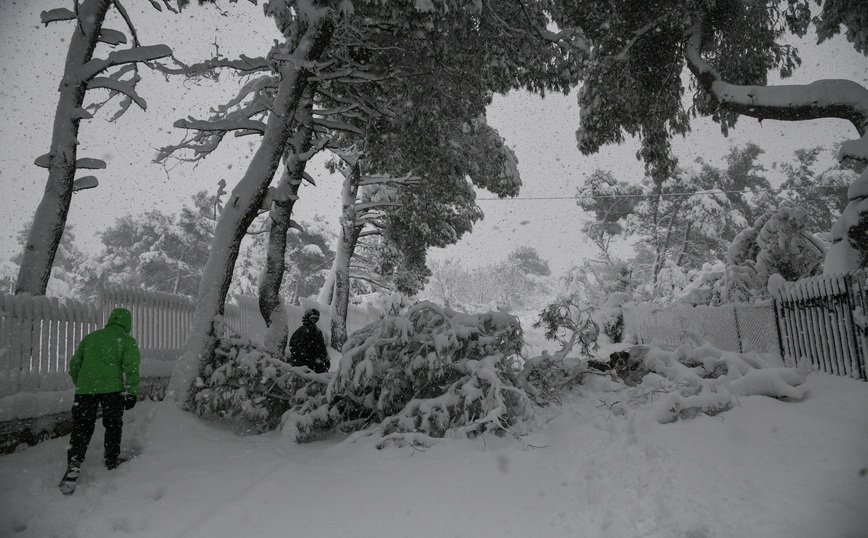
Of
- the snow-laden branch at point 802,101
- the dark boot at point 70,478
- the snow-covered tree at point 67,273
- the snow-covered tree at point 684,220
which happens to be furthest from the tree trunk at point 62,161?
the snow-covered tree at point 67,273

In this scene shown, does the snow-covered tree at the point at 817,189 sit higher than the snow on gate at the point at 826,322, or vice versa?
the snow-covered tree at the point at 817,189

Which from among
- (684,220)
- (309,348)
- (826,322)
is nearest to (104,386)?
(309,348)

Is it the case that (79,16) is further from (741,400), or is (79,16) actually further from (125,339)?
(741,400)

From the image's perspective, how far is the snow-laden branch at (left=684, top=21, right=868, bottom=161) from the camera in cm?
780

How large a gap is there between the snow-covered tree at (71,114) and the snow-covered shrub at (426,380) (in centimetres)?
446

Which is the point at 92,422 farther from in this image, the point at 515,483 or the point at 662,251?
the point at 662,251

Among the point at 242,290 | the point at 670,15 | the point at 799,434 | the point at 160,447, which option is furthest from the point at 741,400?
the point at 242,290

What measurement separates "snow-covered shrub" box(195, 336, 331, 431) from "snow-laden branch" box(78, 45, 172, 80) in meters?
5.02

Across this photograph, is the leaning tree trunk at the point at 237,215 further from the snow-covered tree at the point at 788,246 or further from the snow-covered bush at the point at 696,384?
the snow-covered tree at the point at 788,246

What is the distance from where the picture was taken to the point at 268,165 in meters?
7.39

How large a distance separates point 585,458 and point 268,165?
6.04 metres

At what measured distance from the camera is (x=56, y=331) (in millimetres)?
5301

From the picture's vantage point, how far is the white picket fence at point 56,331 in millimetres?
4734

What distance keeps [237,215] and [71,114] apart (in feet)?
10.3
